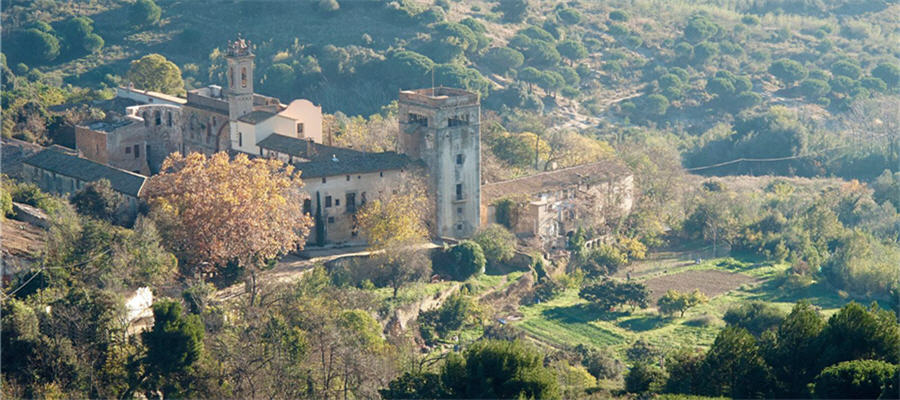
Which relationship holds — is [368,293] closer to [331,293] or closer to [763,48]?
[331,293]

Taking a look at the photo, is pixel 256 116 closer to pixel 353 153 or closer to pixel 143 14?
pixel 353 153

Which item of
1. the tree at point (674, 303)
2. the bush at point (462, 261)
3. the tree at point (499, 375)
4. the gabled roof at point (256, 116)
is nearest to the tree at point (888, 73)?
the tree at point (674, 303)

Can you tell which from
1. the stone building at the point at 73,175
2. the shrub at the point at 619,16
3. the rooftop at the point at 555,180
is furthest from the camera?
the shrub at the point at 619,16

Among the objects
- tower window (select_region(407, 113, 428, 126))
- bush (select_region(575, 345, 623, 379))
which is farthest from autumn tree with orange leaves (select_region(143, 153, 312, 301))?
bush (select_region(575, 345, 623, 379))

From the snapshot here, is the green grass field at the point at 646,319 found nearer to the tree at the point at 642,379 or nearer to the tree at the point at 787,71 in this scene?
the tree at the point at 642,379

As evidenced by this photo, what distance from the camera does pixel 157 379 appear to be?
35.9 metres

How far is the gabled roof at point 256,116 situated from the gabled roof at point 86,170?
5298 millimetres

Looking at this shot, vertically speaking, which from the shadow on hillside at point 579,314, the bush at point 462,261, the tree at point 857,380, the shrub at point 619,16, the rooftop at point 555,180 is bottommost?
the shadow on hillside at point 579,314

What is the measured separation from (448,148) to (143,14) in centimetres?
4206

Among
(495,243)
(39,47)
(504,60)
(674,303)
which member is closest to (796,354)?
(674,303)

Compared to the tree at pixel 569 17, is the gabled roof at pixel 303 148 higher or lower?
lower

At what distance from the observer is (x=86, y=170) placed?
5041cm

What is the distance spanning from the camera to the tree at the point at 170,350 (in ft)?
118

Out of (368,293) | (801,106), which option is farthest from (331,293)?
(801,106)
